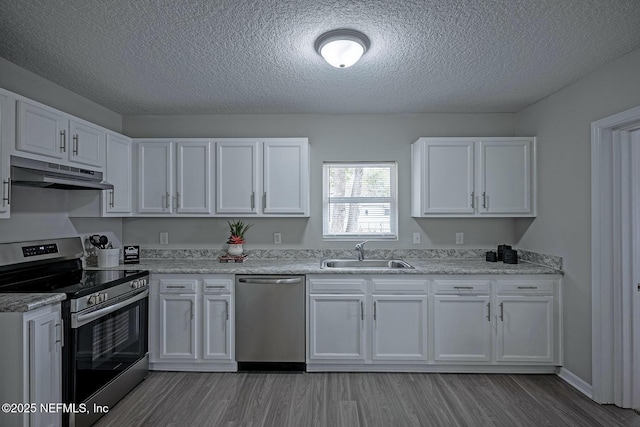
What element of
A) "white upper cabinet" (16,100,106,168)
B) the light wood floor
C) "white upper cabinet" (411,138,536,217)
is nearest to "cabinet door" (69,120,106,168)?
"white upper cabinet" (16,100,106,168)

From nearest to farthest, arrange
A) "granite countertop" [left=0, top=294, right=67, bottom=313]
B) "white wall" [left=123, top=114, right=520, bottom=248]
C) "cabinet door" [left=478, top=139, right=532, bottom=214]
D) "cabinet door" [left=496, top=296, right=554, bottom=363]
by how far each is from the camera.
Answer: "granite countertop" [left=0, top=294, right=67, bottom=313] < "cabinet door" [left=496, top=296, right=554, bottom=363] < "cabinet door" [left=478, top=139, right=532, bottom=214] < "white wall" [left=123, top=114, right=520, bottom=248]

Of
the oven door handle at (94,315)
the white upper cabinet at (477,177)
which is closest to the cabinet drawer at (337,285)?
the white upper cabinet at (477,177)

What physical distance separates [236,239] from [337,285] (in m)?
1.20

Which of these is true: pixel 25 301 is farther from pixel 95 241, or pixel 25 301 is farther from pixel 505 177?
pixel 505 177

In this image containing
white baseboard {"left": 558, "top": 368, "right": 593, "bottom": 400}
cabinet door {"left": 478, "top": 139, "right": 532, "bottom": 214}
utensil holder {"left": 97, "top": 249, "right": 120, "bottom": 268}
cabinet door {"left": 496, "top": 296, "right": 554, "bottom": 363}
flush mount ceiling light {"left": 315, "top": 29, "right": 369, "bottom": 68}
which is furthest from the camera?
cabinet door {"left": 478, "top": 139, "right": 532, "bottom": 214}

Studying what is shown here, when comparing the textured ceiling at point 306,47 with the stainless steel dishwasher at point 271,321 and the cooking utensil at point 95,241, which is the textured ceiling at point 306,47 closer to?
the cooking utensil at point 95,241

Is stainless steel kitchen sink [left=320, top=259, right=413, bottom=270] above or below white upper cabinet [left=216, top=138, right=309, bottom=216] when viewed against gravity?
below

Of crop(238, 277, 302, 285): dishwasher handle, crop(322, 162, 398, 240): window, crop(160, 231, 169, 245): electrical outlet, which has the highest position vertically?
crop(322, 162, 398, 240): window

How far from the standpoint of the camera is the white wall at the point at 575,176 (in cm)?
237

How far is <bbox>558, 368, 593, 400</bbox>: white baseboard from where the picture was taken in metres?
2.56

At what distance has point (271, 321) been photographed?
9.68 feet

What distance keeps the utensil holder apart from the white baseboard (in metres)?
4.18

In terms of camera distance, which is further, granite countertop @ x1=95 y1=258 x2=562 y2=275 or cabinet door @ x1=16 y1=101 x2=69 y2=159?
granite countertop @ x1=95 y1=258 x2=562 y2=275

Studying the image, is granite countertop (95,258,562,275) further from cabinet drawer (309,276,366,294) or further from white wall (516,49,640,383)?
white wall (516,49,640,383)
